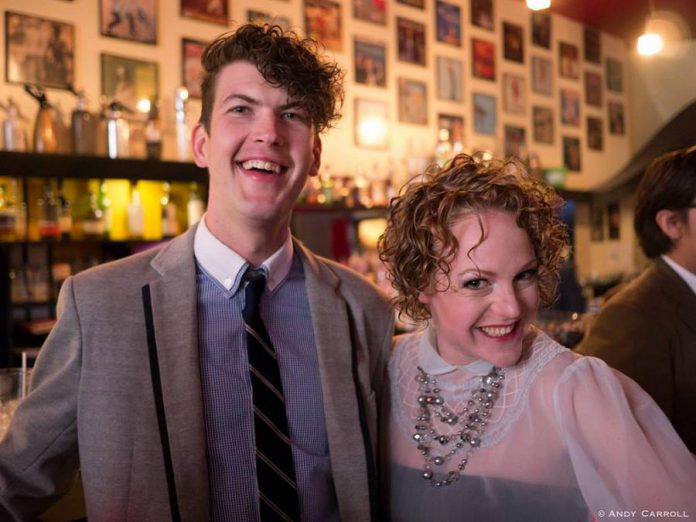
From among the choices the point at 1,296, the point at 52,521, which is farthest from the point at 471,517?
the point at 1,296

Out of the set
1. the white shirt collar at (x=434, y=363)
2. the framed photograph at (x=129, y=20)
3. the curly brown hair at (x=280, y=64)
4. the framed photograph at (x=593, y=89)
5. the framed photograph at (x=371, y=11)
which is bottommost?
the white shirt collar at (x=434, y=363)

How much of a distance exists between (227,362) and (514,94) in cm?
694

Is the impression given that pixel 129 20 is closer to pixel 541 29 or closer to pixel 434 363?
pixel 434 363

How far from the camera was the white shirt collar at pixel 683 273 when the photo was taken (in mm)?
2055

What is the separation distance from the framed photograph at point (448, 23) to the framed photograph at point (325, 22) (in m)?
1.38

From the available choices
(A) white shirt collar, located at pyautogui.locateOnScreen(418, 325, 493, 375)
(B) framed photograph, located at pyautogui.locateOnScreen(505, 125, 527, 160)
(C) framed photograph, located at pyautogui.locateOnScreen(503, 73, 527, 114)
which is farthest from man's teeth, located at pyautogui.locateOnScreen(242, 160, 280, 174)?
(C) framed photograph, located at pyautogui.locateOnScreen(503, 73, 527, 114)

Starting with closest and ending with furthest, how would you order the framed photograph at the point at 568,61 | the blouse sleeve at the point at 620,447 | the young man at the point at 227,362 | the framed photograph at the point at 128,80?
the blouse sleeve at the point at 620,447 < the young man at the point at 227,362 < the framed photograph at the point at 128,80 < the framed photograph at the point at 568,61

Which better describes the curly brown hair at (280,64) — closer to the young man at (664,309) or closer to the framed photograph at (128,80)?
the young man at (664,309)

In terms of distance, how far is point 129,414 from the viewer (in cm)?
141

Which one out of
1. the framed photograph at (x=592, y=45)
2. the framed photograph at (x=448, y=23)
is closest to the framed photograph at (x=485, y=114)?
the framed photograph at (x=448, y=23)

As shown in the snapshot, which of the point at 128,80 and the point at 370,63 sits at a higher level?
the point at 370,63

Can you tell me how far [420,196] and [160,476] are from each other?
2.73 ft

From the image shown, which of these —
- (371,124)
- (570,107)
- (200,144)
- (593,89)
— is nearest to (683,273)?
(200,144)

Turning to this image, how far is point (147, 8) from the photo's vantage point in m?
4.90
